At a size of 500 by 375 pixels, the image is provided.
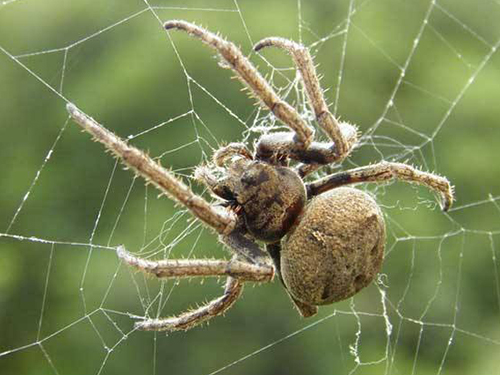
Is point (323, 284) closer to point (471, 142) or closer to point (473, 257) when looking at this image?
point (473, 257)

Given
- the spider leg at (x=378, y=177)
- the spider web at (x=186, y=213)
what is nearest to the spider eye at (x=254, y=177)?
the spider leg at (x=378, y=177)

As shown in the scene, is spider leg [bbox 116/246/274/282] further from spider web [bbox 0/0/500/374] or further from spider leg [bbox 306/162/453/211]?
spider web [bbox 0/0/500/374]

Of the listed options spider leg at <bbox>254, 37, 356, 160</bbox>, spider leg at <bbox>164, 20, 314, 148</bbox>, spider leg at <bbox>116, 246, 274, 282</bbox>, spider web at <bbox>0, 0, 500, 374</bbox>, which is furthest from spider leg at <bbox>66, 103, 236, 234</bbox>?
spider web at <bbox>0, 0, 500, 374</bbox>

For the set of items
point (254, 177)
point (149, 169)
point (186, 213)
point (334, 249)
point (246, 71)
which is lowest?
point (186, 213)

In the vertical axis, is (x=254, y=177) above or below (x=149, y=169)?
below

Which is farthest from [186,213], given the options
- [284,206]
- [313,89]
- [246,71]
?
[246,71]

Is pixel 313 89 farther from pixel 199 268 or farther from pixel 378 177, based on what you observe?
pixel 199 268

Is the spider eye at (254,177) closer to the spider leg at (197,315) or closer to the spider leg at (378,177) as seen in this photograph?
the spider leg at (378,177)
